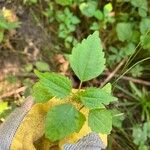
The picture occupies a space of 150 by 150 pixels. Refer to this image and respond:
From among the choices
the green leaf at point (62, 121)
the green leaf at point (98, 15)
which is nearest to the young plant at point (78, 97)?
the green leaf at point (62, 121)

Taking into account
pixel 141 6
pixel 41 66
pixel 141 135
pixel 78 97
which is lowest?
pixel 141 135

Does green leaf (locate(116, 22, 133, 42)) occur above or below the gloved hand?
above

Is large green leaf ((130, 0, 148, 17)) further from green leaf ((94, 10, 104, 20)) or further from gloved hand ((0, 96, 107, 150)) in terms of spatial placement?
gloved hand ((0, 96, 107, 150))

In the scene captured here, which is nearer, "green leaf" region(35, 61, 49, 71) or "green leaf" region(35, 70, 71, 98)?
"green leaf" region(35, 70, 71, 98)

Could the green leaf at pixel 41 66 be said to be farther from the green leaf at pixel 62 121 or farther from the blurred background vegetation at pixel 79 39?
the green leaf at pixel 62 121

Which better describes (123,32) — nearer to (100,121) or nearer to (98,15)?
(98,15)

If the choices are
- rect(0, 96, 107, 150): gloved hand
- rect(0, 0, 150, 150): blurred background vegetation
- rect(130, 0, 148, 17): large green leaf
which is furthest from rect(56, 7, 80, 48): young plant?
rect(0, 96, 107, 150): gloved hand

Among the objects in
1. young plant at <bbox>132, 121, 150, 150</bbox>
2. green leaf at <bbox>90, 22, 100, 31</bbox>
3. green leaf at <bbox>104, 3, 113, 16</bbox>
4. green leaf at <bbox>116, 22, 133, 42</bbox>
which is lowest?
young plant at <bbox>132, 121, 150, 150</bbox>

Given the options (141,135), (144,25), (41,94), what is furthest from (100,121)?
(144,25)

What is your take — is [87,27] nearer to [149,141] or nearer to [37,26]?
[37,26]
